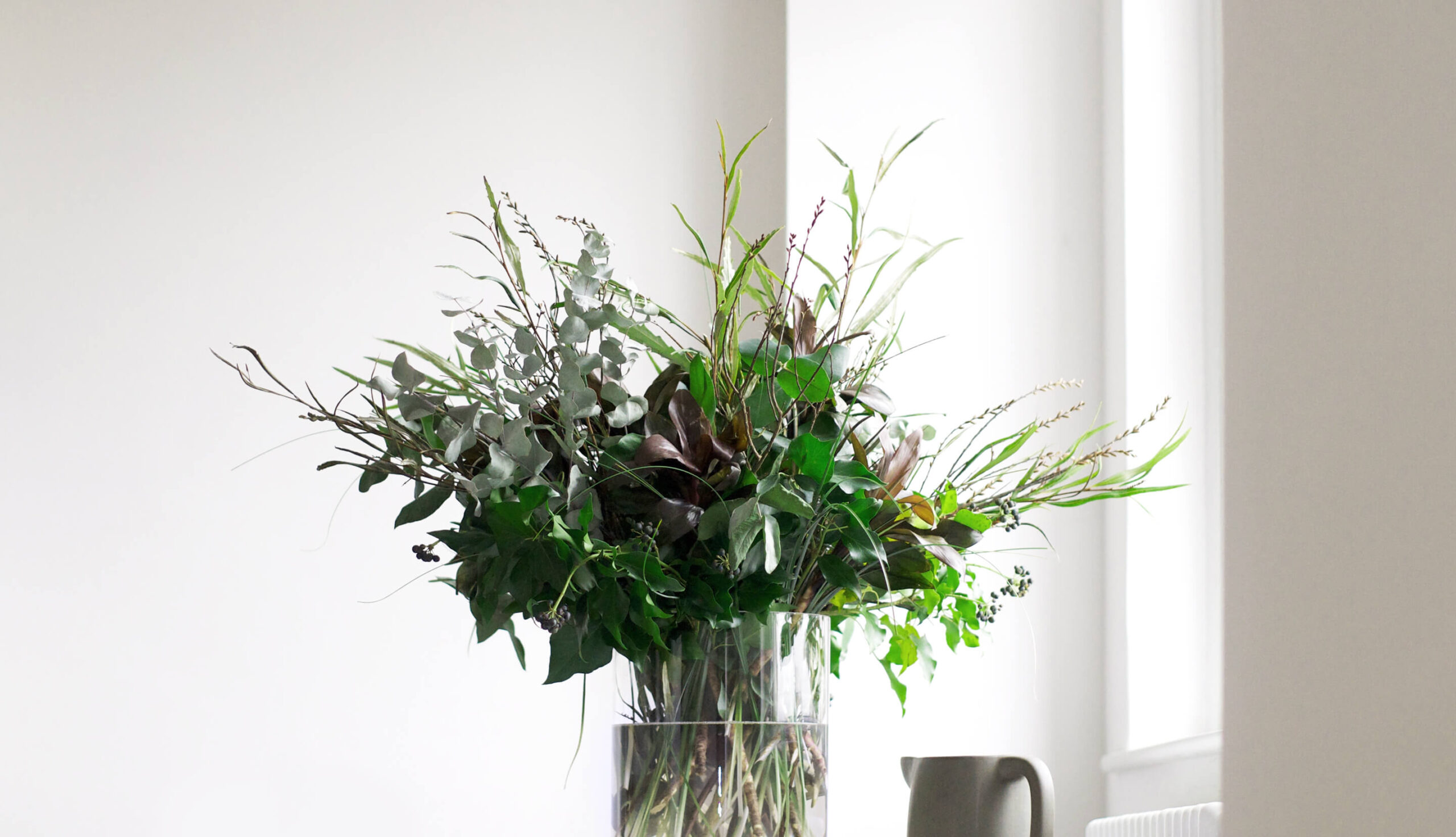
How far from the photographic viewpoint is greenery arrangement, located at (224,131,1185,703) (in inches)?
26.2

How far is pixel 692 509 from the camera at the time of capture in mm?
691

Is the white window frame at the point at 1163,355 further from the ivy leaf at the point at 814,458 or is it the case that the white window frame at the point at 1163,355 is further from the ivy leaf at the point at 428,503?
the ivy leaf at the point at 428,503

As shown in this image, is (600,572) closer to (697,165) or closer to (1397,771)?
(1397,771)

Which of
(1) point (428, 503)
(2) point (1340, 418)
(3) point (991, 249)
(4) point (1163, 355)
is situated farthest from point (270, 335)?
(2) point (1340, 418)

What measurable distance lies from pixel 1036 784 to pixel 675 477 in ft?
1.09

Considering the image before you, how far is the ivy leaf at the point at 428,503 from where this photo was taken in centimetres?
70

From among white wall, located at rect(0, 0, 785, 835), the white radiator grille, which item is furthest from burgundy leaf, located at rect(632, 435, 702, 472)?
white wall, located at rect(0, 0, 785, 835)

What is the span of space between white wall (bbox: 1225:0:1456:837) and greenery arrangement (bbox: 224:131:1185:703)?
377 millimetres

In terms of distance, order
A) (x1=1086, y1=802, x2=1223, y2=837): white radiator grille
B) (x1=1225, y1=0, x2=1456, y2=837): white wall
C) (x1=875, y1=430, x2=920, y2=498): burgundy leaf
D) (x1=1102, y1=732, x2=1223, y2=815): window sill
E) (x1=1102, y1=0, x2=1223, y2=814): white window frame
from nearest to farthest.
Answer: (x1=1225, y1=0, x2=1456, y2=837): white wall < (x1=875, y1=430, x2=920, y2=498): burgundy leaf < (x1=1086, y1=802, x2=1223, y2=837): white radiator grille < (x1=1102, y1=732, x2=1223, y2=815): window sill < (x1=1102, y1=0, x2=1223, y2=814): white window frame

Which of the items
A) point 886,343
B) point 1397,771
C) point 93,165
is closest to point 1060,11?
point 886,343

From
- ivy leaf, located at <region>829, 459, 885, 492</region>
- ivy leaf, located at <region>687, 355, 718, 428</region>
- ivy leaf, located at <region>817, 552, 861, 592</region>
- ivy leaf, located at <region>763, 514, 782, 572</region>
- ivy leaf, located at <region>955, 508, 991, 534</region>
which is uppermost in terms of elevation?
ivy leaf, located at <region>687, 355, 718, 428</region>

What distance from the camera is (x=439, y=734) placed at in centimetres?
181

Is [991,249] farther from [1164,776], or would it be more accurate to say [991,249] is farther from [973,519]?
[973,519]

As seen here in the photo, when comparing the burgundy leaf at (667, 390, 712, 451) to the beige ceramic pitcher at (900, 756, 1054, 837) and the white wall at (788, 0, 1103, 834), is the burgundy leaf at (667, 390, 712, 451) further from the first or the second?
the white wall at (788, 0, 1103, 834)
